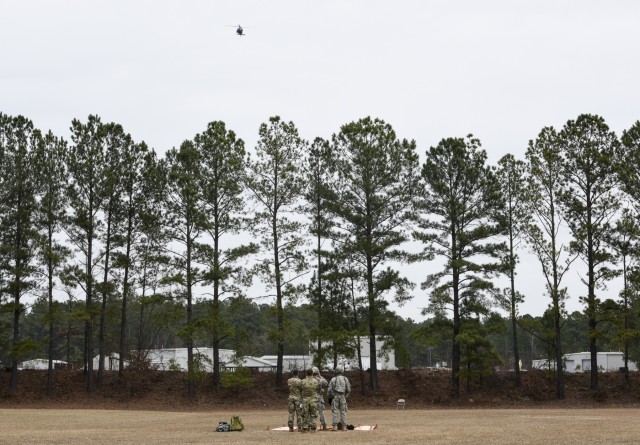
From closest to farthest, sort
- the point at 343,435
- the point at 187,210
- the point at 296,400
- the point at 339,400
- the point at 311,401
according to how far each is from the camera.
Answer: the point at 343,435 → the point at 311,401 → the point at 296,400 → the point at 339,400 → the point at 187,210

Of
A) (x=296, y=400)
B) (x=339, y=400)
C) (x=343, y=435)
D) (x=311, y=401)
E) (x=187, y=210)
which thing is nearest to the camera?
(x=343, y=435)

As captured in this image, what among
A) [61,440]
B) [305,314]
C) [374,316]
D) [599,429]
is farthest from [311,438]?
[305,314]

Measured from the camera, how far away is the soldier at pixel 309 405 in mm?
22656

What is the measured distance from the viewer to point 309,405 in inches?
894

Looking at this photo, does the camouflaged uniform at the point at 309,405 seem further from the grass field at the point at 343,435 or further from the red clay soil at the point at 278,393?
the red clay soil at the point at 278,393

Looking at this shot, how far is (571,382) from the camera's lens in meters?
49.5

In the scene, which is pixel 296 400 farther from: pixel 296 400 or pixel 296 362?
pixel 296 362

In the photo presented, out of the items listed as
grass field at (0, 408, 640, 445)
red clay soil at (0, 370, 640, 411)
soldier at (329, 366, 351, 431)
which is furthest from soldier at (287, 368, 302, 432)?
red clay soil at (0, 370, 640, 411)

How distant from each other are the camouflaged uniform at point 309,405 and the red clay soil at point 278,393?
21250mm

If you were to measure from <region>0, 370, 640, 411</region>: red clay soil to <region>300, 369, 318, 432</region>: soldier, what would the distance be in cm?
2125

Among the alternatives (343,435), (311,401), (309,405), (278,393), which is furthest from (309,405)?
(278,393)

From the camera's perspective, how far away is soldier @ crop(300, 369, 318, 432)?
22.7 m

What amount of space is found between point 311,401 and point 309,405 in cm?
13

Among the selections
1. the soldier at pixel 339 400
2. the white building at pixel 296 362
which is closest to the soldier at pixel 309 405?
the soldier at pixel 339 400
